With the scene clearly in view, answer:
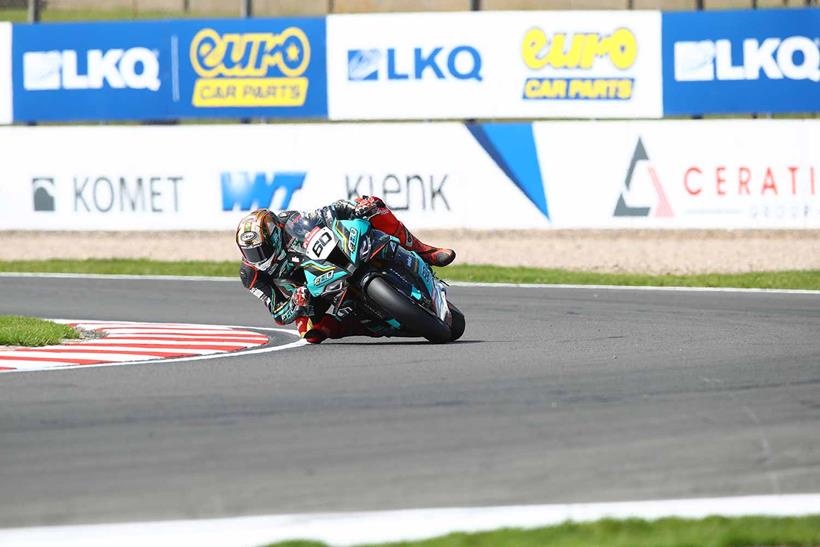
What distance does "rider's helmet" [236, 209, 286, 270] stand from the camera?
11.2 m

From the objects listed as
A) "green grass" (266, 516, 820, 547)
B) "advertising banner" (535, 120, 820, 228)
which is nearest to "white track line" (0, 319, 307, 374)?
"green grass" (266, 516, 820, 547)

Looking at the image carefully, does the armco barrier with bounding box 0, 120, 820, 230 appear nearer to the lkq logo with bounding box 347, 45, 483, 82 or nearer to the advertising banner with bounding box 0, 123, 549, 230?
the advertising banner with bounding box 0, 123, 549, 230

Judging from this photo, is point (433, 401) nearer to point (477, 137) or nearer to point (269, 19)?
point (477, 137)

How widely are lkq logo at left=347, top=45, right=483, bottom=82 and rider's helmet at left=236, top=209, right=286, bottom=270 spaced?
1315 centimetres

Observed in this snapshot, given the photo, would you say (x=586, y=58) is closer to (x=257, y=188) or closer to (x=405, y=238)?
(x=257, y=188)

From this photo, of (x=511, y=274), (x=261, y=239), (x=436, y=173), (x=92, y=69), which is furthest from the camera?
(x=92, y=69)

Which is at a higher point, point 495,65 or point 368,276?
point 495,65

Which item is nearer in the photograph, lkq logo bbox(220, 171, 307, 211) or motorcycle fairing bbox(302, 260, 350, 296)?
motorcycle fairing bbox(302, 260, 350, 296)

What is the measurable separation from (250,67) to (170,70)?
4.62 ft

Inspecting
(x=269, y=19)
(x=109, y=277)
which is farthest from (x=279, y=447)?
(x=269, y=19)

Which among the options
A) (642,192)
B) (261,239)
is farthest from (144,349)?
(642,192)

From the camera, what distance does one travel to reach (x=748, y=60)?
23.5 m

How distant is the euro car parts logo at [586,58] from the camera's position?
2358cm

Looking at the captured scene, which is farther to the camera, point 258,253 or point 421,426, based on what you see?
point 258,253
